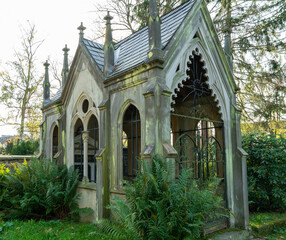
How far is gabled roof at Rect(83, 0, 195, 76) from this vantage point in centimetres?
660

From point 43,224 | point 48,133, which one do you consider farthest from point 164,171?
point 48,133

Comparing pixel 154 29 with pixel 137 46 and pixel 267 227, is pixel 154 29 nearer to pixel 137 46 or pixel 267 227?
pixel 137 46

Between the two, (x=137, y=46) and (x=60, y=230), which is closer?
(x=60, y=230)

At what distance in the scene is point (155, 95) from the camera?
573 cm

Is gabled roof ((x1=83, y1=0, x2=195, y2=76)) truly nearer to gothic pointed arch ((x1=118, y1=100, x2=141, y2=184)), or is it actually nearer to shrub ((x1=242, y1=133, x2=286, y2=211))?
gothic pointed arch ((x1=118, y1=100, x2=141, y2=184))

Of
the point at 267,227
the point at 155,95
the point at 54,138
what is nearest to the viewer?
the point at 155,95

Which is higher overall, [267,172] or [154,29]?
[154,29]

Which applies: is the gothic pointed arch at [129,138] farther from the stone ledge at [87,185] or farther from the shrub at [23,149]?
the shrub at [23,149]

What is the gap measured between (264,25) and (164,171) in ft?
37.2

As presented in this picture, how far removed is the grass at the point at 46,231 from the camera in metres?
5.89

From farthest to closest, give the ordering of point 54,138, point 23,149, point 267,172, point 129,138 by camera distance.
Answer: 1. point 23,149
2. point 54,138
3. point 129,138
4. point 267,172

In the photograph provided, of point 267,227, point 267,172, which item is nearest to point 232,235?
point 267,227

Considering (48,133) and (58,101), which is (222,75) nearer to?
(58,101)

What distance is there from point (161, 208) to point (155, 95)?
2.37m
